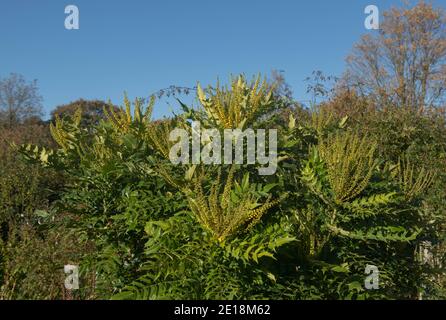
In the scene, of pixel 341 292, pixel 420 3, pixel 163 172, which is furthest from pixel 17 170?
pixel 420 3

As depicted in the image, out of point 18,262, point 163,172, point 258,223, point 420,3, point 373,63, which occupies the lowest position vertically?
point 18,262

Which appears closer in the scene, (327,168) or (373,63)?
(327,168)

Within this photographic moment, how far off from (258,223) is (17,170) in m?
7.42

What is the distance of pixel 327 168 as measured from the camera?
386 centimetres

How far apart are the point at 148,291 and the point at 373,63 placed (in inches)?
1248

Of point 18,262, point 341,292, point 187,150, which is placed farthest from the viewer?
point 18,262

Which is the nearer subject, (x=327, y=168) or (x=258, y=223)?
(x=258, y=223)

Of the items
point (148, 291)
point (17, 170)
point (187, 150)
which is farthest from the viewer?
point (17, 170)

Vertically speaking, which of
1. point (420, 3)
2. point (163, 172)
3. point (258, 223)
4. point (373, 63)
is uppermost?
point (420, 3)

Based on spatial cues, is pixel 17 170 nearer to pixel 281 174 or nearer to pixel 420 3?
pixel 281 174

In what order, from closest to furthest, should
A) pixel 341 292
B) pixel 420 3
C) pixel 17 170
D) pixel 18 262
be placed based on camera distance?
1. pixel 341 292
2. pixel 18 262
3. pixel 17 170
4. pixel 420 3
